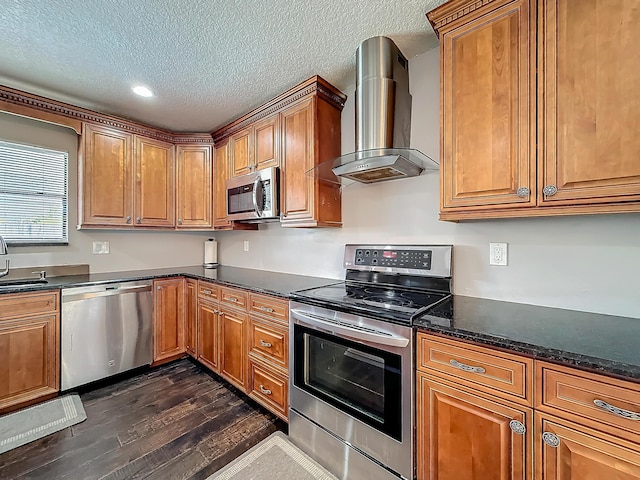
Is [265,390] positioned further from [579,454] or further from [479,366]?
[579,454]

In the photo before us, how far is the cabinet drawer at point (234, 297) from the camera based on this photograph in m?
2.28

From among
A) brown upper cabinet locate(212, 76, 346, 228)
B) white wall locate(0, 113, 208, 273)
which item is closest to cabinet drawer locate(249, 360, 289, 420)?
brown upper cabinet locate(212, 76, 346, 228)

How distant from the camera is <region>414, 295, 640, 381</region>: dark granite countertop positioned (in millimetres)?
900

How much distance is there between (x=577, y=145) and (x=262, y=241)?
8.71 feet

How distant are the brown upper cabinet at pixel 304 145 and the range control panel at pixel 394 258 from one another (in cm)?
37

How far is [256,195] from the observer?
2521 mm

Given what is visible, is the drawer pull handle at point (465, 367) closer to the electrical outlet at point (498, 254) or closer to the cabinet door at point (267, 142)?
the electrical outlet at point (498, 254)

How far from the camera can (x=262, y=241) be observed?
3164 mm

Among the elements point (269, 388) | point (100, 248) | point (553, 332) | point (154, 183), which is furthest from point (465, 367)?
point (100, 248)

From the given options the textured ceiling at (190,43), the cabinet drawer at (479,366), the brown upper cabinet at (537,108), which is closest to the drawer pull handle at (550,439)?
the cabinet drawer at (479,366)

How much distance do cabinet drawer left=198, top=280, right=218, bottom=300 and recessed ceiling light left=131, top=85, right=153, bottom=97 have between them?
1717mm

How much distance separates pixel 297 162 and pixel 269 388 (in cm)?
175

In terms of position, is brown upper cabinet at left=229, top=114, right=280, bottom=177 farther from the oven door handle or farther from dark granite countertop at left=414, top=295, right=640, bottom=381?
dark granite countertop at left=414, top=295, right=640, bottom=381

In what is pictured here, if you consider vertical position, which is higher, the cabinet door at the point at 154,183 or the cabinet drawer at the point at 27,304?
the cabinet door at the point at 154,183
